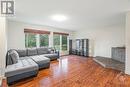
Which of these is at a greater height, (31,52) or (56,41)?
(56,41)

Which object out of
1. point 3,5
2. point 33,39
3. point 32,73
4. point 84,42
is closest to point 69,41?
point 84,42

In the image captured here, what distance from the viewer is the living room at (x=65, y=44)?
2811mm

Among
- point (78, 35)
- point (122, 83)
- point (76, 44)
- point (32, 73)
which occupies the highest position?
point (78, 35)

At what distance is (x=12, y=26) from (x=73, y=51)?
543 cm

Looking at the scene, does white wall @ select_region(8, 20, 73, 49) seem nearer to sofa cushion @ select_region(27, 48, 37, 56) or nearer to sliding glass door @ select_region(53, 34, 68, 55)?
sofa cushion @ select_region(27, 48, 37, 56)

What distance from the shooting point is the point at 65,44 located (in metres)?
8.46

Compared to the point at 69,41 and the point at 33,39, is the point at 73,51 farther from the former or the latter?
the point at 33,39

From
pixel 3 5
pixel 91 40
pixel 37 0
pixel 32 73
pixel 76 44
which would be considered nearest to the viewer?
pixel 37 0

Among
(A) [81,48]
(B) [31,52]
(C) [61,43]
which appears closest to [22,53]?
(B) [31,52]

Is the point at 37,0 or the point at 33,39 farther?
the point at 33,39

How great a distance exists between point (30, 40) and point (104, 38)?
515 cm

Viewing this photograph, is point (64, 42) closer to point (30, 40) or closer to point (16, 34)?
point (30, 40)

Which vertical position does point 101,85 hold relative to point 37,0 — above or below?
below

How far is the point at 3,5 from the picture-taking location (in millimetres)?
2764
